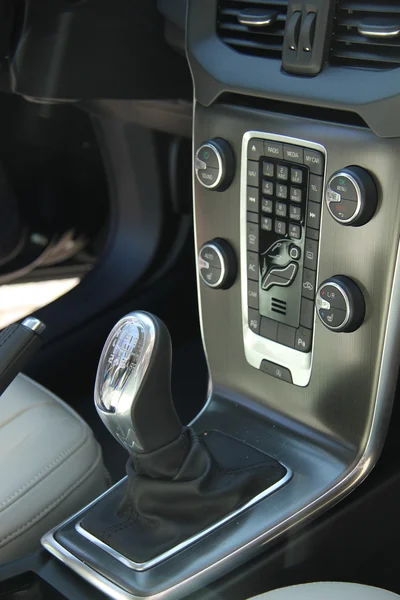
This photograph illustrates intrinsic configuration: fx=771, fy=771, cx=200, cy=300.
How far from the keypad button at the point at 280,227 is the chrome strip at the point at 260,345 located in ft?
0.15

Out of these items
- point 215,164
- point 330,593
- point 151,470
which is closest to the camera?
point 330,593

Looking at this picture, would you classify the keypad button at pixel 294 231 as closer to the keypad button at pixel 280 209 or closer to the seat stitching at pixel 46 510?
the keypad button at pixel 280 209

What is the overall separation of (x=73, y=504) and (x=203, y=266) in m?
0.31

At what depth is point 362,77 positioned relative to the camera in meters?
0.69

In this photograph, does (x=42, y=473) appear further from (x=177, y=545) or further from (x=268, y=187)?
(x=268, y=187)

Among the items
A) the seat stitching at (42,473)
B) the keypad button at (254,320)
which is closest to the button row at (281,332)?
the keypad button at (254,320)

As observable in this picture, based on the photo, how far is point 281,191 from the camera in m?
0.79

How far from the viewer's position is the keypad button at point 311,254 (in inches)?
30.5

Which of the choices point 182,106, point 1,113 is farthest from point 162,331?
point 1,113

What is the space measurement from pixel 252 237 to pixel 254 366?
15 cm

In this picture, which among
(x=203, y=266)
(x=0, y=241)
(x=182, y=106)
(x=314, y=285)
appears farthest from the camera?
(x=0, y=241)

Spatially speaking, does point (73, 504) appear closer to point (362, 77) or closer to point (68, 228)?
point (362, 77)

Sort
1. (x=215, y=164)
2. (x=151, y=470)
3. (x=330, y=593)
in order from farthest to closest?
(x=215, y=164)
(x=151, y=470)
(x=330, y=593)

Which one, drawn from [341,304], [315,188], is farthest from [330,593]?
[315,188]
